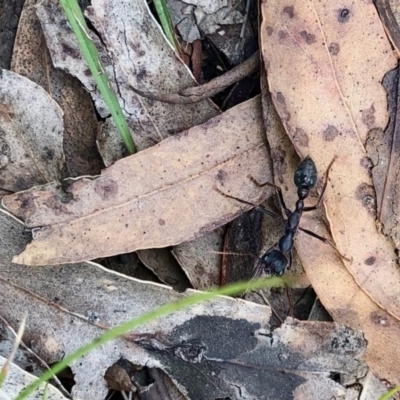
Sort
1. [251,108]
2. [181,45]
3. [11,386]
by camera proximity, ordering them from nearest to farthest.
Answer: [11,386] < [251,108] < [181,45]

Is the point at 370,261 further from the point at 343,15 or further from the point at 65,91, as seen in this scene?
the point at 65,91

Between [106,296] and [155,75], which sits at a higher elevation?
[155,75]

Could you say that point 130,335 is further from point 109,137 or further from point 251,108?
point 251,108

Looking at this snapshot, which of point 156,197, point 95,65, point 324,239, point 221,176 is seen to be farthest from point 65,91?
point 324,239

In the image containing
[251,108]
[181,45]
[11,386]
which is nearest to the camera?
[11,386]

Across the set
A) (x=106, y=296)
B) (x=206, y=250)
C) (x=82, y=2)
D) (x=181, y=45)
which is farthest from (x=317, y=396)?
(x=82, y=2)

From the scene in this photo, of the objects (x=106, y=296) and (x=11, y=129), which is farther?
(x=11, y=129)

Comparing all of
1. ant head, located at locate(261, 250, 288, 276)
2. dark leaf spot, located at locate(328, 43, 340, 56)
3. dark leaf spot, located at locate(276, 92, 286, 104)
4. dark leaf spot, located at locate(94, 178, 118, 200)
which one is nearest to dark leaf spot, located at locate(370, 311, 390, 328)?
ant head, located at locate(261, 250, 288, 276)
